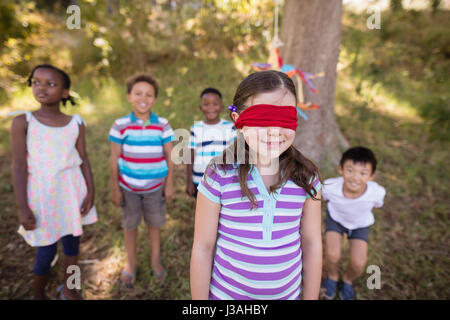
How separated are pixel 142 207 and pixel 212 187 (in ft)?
4.09

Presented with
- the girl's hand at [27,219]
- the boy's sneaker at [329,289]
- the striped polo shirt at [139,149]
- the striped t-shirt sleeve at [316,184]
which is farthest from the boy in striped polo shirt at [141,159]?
the boy's sneaker at [329,289]

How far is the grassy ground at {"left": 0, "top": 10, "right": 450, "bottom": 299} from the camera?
232 centimetres

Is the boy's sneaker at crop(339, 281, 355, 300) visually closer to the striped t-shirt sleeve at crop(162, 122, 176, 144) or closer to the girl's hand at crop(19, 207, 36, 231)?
the striped t-shirt sleeve at crop(162, 122, 176, 144)

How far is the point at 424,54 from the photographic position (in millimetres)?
7062

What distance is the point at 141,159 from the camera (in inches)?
77.6

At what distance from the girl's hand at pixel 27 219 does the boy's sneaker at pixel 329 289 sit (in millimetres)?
2292

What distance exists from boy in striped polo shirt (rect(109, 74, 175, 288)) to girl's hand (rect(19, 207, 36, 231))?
520 mm

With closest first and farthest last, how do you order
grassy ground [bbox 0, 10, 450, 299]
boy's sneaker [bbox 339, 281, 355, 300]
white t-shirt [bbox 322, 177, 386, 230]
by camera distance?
white t-shirt [bbox 322, 177, 386, 230] < boy's sneaker [bbox 339, 281, 355, 300] < grassy ground [bbox 0, 10, 450, 299]

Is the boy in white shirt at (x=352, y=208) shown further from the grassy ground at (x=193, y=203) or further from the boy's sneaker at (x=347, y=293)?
the grassy ground at (x=193, y=203)

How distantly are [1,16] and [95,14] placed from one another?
234 centimetres

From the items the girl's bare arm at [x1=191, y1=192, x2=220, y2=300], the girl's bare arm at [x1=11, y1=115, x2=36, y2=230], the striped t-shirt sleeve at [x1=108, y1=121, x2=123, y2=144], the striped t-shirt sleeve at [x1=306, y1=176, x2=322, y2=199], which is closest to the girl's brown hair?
the striped t-shirt sleeve at [x1=306, y1=176, x2=322, y2=199]

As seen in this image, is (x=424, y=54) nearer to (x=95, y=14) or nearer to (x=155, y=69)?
(x=155, y=69)

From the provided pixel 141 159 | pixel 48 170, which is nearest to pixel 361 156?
pixel 141 159
